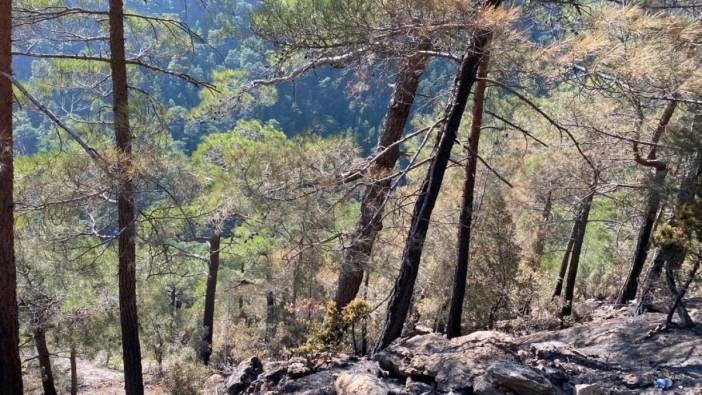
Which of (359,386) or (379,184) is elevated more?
(379,184)

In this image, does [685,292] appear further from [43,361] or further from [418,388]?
[43,361]

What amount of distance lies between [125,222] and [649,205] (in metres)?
7.42

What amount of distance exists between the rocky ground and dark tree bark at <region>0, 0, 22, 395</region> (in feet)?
6.99

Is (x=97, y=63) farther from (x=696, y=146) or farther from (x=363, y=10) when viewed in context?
(x=696, y=146)

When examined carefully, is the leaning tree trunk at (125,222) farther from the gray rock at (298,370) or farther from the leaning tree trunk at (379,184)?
the leaning tree trunk at (379,184)

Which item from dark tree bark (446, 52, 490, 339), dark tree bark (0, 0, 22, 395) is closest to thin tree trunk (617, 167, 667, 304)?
dark tree bark (446, 52, 490, 339)

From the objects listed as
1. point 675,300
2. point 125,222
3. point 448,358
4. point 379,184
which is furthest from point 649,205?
point 125,222

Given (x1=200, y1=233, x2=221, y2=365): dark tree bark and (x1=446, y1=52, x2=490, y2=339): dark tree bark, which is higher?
(x1=446, y1=52, x2=490, y2=339): dark tree bark

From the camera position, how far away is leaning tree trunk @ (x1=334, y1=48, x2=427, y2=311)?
221 inches

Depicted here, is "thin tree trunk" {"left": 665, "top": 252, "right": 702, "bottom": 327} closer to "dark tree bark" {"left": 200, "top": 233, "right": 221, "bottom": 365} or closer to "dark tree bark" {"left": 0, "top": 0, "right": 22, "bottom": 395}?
"dark tree bark" {"left": 0, "top": 0, "right": 22, "bottom": 395}

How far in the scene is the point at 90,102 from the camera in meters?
6.68

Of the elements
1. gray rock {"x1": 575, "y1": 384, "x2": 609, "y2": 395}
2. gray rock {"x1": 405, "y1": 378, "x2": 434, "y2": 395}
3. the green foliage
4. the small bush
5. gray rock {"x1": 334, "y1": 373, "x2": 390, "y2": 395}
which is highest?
the green foliage

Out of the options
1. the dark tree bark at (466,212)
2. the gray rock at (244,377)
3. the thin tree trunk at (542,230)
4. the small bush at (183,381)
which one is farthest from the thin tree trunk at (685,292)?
the small bush at (183,381)

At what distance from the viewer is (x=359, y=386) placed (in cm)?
412
